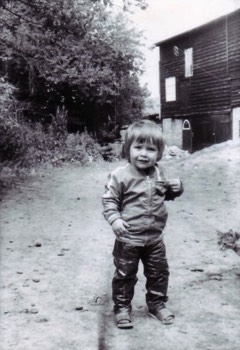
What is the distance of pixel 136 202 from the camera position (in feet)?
10.9

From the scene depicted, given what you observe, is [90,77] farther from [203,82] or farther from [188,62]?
[188,62]

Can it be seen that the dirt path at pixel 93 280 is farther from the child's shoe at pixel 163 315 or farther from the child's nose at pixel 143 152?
the child's nose at pixel 143 152

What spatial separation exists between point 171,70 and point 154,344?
25826mm

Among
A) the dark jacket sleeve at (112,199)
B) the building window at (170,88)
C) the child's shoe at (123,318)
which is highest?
the building window at (170,88)

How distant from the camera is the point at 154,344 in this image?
2.93 meters

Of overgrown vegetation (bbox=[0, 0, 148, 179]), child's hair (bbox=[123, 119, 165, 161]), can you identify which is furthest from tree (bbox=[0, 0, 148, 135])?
child's hair (bbox=[123, 119, 165, 161])

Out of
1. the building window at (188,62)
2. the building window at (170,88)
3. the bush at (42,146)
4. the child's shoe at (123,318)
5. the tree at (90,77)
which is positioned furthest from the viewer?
the building window at (170,88)

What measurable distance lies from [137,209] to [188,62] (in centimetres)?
2364

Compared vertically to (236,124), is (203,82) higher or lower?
higher

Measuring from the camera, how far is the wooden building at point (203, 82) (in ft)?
73.0

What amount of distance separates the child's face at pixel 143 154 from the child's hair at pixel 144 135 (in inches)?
1.1

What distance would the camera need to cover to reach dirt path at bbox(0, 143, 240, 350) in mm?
3047

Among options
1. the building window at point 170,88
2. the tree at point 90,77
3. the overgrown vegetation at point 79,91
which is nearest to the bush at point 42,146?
the overgrown vegetation at point 79,91

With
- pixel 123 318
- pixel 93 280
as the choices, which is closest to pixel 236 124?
pixel 93 280
